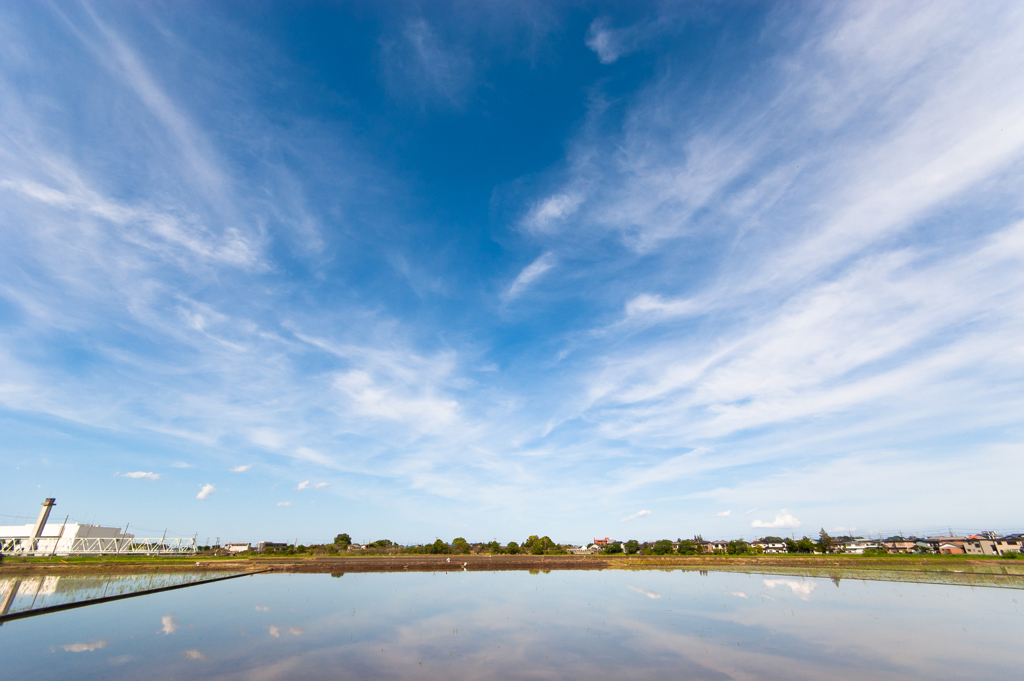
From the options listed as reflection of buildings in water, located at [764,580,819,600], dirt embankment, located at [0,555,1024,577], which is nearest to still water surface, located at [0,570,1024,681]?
reflection of buildings in water, located at [764,580,819,600]

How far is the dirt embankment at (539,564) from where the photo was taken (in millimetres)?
50469

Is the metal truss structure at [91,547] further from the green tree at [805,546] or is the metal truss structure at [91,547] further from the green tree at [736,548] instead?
the green tree at [805,546]

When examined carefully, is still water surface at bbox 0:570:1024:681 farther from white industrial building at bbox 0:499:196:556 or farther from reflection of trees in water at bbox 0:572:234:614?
white industrial building at bbox 0:499:196:556

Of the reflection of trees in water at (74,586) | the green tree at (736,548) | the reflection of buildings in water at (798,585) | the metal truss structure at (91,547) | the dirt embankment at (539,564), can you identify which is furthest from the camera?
the green tree at (736,548)

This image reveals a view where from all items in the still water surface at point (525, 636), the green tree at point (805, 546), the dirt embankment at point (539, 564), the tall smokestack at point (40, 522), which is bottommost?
the still water surface at point (525, 636)

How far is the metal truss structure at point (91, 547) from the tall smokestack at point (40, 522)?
34.8 inches

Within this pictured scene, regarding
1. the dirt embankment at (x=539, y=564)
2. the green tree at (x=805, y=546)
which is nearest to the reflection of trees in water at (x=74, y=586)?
the dirt embankment at (x=539, y=564)

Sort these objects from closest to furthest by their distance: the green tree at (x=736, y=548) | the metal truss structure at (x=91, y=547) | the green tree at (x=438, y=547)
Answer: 1. the metal truss structure at (x=91, y=547)
2. the green tree at (x=736, y=548)
3. the green tree at (x=438, y=547)

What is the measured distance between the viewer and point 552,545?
9994 centimetres

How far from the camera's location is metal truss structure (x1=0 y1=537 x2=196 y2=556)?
213 feet

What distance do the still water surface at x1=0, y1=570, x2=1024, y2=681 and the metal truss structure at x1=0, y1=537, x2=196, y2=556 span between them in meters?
45.9

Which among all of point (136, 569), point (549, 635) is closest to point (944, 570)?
point (549, 635)

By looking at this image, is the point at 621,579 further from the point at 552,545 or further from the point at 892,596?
the point at 552,545

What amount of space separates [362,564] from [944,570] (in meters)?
81.0
